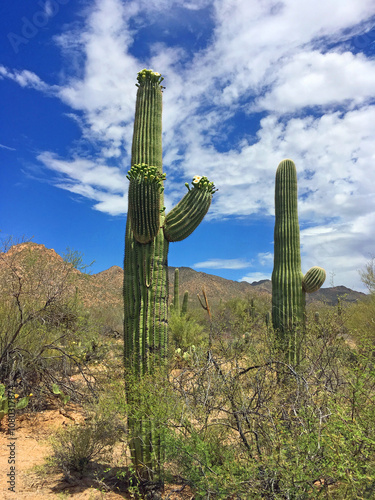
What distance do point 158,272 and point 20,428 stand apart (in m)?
4.35

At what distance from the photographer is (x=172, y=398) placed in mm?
4340

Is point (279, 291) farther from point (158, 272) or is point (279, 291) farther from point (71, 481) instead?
point (71, 481)

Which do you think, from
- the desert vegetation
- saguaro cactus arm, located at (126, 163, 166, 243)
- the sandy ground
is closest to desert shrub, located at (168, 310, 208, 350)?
the desert vegetation

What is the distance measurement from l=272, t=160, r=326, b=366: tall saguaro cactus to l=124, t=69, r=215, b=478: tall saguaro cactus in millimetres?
5113

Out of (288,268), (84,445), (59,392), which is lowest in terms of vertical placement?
(84,445)

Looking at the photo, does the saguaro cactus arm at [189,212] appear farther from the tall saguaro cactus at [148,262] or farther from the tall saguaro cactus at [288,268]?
the tall saguaro cactus at [288,268]

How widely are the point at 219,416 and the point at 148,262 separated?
110 inches

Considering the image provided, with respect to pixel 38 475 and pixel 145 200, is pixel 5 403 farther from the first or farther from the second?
pixel 145 200

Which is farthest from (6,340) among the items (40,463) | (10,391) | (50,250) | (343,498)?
(50,250)

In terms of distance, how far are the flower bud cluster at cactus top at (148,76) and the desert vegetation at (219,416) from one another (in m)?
4.60

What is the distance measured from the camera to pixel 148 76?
653cm

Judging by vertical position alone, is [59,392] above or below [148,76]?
below

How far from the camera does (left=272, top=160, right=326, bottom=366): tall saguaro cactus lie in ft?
33.4

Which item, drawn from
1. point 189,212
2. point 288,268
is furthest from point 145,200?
point 288,268
